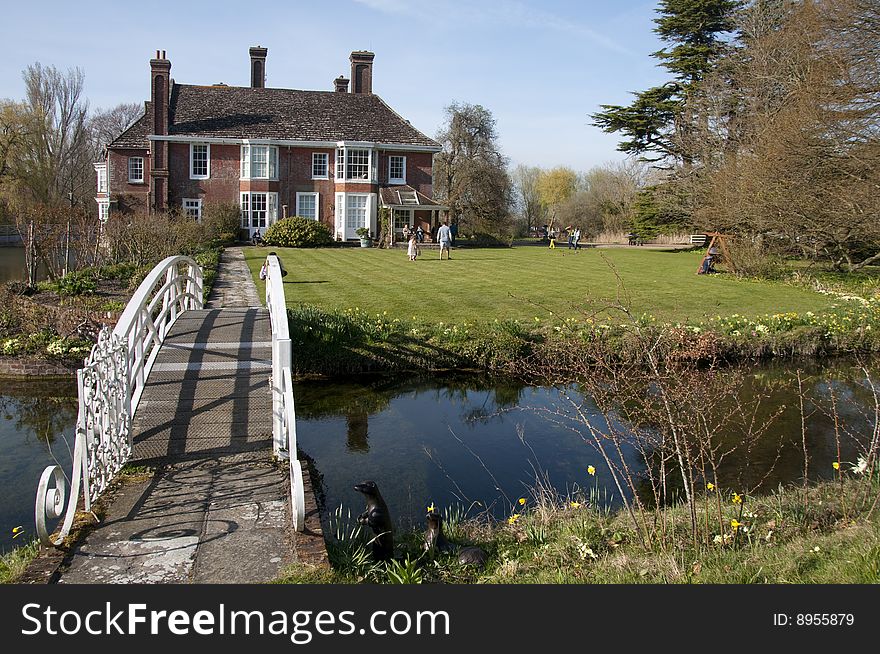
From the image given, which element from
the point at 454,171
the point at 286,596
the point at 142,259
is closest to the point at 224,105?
the point at 454,171

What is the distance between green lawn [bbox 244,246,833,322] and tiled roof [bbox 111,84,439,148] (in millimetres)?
10464

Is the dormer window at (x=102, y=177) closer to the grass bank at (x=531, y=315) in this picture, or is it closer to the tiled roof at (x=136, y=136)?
the tiled roof at (x=136, y=136)

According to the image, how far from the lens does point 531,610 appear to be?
3.85 m

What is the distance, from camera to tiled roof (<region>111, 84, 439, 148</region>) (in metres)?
38.5

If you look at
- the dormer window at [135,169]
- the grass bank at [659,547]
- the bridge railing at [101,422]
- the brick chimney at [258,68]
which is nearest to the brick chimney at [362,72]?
the brick chimney at [258,68]

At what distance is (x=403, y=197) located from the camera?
40.0 meters

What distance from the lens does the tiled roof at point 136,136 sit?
123ft

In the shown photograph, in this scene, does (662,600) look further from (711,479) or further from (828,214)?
(828,214)

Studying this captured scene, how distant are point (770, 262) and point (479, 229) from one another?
23.3m

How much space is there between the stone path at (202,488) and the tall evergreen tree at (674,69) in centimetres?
3733

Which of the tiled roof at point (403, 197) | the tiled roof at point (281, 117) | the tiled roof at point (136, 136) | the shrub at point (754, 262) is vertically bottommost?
the shrub at point (754, 262)

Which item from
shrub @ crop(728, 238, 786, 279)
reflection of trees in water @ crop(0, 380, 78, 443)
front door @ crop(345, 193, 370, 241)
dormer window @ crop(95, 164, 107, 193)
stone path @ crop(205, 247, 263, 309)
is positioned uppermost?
dormer window @ crop(95, 164, 107, 193)

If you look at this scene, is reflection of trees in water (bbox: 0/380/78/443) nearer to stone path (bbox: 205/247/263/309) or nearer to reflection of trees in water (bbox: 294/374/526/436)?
reflection of trees in water (bbox: 294/374/526/436)

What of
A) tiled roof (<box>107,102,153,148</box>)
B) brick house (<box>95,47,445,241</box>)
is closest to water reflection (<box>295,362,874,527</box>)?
brick house (<box>95,47,445,241</box>)
